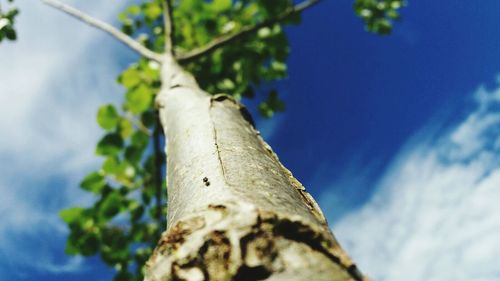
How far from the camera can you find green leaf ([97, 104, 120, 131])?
11.3ft

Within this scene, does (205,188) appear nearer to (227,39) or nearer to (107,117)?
(227,39)

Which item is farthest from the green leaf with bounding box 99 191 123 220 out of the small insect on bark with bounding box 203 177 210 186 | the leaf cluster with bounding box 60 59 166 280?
the small insect on bark with bounding box 203 177 210 186

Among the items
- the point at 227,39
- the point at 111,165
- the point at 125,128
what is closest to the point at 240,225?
the point at 227,39

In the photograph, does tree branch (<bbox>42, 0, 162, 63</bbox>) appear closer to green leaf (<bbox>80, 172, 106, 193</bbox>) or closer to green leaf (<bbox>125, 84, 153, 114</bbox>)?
green leaf (<bbox>125, 84, 153, 114</bbox>)

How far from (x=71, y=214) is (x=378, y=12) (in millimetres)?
3738

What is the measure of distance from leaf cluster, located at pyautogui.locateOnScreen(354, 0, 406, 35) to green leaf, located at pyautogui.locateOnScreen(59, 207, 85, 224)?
347cm

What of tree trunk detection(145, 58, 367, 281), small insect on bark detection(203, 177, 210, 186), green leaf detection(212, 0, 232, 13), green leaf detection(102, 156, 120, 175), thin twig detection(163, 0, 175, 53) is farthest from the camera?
green leaf detection(212, 0, 232, 13)

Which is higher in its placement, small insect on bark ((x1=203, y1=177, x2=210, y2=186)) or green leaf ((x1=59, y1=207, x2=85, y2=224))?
green leaf ((x1=59, y1=207, x2=85, y2=224))

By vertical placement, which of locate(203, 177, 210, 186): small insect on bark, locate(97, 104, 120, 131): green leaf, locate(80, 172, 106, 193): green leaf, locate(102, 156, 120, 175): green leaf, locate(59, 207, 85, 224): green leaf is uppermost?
locate(97, 104, 120, 131): green leaf

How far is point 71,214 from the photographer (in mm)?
3479

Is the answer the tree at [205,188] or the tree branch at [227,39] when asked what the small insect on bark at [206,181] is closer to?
the tree at [205,188]

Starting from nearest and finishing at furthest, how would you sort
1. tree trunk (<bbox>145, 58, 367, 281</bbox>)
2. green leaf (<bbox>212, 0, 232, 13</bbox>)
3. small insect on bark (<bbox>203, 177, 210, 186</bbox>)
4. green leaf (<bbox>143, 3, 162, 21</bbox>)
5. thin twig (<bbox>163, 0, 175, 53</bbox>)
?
tree trunk (<bbox>145, 58, 367, 281</bbox>)
small insect on bark (<bbox>203, 177, 210, 186</bbox>)
thin twig (<bbox>163, 0, 175, 53</bbox>)
green leaf (<bbox>212, 0, 232, 13</bbox>)
green leaf (<bbox>143, 3, 162, 21</bbox>)

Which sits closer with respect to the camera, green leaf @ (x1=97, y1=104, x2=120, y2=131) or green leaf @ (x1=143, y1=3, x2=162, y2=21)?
green leaf @ (x1=97, y1=104, x2=120, y2=131)

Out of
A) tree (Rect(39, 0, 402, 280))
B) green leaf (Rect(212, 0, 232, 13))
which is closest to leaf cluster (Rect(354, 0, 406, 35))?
tree (Rect(39, 0, 402, 280))
